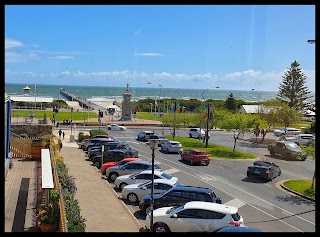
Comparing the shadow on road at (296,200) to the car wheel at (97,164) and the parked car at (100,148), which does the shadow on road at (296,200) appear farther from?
the parked car at (100,148)

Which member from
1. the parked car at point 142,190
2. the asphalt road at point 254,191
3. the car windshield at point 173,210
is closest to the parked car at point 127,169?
the asphalt road at point 254,191

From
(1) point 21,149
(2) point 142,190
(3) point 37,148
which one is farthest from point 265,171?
(1) point 21,149

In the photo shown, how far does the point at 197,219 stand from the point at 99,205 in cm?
464

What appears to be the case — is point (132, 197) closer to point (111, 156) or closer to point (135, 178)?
point (135, 178)

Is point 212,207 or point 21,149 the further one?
point 21,149

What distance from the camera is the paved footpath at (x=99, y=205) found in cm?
1208

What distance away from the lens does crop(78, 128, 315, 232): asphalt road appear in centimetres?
1187

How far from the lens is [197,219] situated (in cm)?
1103

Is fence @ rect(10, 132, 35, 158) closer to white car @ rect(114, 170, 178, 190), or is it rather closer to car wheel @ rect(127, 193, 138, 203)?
white car @ rect(114, 170, 178, 190)

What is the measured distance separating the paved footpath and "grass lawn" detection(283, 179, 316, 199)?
5.17m

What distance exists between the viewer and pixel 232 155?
2783 cm

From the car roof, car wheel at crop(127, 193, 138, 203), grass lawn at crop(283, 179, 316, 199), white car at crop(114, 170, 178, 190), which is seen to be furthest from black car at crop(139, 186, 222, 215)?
white car at crop(114, 170, 178, 190)

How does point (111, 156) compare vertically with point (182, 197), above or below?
below

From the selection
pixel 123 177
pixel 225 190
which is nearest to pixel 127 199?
pixel 123 177
